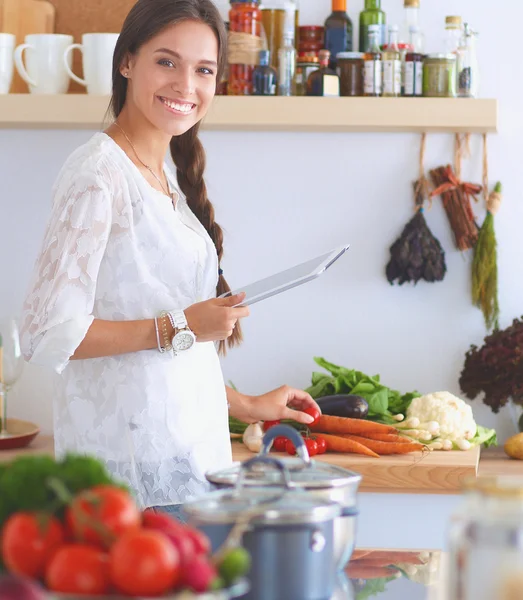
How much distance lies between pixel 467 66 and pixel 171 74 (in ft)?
3.77

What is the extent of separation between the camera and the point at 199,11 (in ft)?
5.50

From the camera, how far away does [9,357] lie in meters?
2.57

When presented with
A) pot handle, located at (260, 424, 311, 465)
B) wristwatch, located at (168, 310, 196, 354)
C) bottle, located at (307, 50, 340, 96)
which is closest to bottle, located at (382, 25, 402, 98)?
bottle, located at (307, 50, 340, 96)

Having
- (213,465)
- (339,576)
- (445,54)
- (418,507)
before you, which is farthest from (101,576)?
(445,54)

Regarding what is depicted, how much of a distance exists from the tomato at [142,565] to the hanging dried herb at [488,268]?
2.09 metres

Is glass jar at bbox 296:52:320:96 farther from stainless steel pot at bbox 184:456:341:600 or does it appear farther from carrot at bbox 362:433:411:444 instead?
stainless steel pot at bbox 184:456:341:600

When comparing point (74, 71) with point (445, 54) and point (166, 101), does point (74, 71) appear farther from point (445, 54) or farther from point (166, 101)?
point (166, 101)

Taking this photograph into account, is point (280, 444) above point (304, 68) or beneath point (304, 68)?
beneath

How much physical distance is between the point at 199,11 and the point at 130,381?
0.62 m

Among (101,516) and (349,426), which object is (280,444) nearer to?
(349,426)

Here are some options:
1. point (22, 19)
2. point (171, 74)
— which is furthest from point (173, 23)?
point (22, 19)

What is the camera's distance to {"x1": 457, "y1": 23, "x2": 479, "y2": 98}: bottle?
8.38ft

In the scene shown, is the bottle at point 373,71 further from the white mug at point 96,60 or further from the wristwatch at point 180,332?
the wristwatch at point 180,332

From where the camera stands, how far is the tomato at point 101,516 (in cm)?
70
